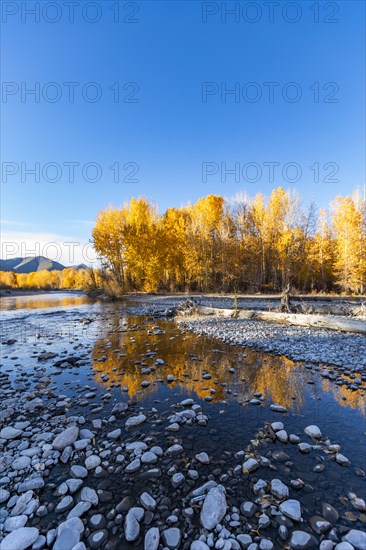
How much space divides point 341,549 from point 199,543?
3.57 ft

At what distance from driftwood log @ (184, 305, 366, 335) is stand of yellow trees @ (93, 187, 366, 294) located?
19717mm

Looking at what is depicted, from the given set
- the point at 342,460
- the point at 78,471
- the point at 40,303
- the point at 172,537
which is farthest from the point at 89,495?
the point at 40,303

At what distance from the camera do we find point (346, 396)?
4527 mm

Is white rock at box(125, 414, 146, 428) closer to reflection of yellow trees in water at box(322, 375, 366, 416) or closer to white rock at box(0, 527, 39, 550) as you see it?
white rock at box(0, 527, 39, 550)

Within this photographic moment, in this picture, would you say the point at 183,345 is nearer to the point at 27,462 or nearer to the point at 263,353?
the point at 263,353

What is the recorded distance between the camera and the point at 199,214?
3559cm

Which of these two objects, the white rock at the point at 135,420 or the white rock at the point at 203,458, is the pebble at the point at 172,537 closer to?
the white rock at the point at 203,458

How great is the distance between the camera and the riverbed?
210 cm

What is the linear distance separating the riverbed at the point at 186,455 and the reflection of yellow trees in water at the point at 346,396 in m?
0.04

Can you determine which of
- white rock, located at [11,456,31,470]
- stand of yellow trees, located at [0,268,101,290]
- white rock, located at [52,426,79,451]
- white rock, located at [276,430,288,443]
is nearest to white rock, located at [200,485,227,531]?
white rock, located at [276,430,288,443]

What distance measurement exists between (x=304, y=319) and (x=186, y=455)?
943 cm

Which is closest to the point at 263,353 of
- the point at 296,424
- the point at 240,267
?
the point at 296,424

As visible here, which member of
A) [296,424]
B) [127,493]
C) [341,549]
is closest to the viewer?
[341,549]

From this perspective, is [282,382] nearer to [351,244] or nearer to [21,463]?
[21,463]
